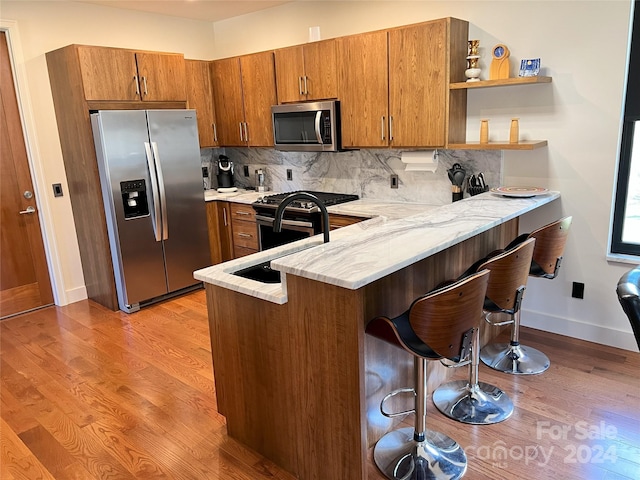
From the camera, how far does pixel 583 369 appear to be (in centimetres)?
289

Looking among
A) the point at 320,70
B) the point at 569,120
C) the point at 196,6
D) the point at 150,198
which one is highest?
the point at 196,6

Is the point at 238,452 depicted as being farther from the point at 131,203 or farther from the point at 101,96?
the point at 101,96

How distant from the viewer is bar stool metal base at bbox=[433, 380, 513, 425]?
8.12 feet

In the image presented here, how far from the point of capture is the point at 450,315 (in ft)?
6.00

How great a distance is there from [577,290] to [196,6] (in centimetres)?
416

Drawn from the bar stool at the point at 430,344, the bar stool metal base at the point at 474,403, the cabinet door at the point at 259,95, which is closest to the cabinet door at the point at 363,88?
the cabinet door at the point at 259,95

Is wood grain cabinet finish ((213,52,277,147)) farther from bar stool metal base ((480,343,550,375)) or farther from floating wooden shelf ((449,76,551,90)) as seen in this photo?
Answer: bar stool metal base ((480,343,550,375))

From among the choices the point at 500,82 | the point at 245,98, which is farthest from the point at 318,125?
the point at 500,82

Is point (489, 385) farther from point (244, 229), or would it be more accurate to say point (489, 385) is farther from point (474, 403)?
point (244, 229)

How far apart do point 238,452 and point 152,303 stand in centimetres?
239

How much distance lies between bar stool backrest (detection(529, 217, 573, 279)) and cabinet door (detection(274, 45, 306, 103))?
7.69ft

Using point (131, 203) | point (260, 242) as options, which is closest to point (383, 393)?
point (260, 242)

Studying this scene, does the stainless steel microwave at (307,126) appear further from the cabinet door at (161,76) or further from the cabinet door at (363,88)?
the cabinet door at (161,76)

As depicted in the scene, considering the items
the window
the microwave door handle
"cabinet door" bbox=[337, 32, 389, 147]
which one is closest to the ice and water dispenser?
the microwave door handle
